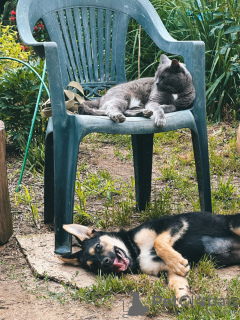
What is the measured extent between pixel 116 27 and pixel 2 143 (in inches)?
58.3

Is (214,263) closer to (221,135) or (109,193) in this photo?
(109,193)

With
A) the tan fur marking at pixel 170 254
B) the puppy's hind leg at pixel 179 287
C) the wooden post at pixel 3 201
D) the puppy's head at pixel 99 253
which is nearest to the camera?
the puppy's hind leg at pixel 179 287

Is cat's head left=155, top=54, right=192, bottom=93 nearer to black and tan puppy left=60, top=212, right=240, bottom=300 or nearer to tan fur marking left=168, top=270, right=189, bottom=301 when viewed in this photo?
black and tan puppy left=60, top=212, right=240, bottom=300

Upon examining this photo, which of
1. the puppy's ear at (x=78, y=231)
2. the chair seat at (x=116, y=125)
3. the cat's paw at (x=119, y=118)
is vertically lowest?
the puppy's ear at (x=78, y=231)

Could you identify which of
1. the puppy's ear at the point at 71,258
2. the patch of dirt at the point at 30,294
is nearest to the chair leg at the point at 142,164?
the patch of dirt at the point at 30,294

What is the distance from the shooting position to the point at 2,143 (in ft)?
10.4

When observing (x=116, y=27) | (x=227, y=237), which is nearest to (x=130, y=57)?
(x=116, y=27)

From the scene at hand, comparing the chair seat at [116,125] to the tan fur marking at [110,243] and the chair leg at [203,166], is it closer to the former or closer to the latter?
the chair leg at [203,166]

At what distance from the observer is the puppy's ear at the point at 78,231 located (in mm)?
2873

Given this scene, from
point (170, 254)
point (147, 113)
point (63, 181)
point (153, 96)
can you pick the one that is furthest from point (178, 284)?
point (153, 96)

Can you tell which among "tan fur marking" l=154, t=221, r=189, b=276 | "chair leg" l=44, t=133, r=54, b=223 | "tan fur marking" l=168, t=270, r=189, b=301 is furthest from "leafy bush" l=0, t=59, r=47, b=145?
"tan fur marking" l=168, t=270, r=189, b=301

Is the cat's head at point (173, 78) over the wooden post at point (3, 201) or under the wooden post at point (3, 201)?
over

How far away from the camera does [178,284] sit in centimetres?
255

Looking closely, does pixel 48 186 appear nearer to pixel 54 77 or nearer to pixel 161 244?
pixel 54 77
